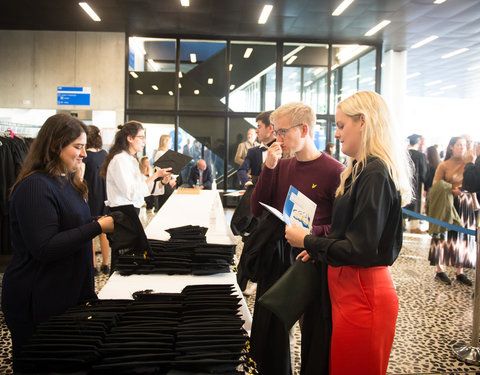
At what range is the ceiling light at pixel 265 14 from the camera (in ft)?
23.6

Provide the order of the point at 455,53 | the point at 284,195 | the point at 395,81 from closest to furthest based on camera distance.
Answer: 1. the point at 284,195
2. the point at 395,81
3. the point at 455,53

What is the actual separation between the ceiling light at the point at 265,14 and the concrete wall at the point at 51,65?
3326 mm

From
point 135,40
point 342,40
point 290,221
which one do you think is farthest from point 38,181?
point 342,40

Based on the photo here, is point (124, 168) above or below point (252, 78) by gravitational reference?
below

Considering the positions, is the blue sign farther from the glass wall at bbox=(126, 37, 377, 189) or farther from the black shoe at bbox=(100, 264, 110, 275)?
the black shoe at bbox=(100, 264, 110, 275)

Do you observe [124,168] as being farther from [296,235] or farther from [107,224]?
[296,235]

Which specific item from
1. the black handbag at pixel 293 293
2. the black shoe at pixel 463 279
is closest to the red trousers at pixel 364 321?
the black handbag at pixel 293 293

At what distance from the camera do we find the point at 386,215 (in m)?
1.37

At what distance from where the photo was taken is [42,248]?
150cm

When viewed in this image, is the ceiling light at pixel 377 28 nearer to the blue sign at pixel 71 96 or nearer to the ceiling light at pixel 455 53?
the ceiling light at pixel 455 53

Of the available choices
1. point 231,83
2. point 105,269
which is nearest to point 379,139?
point 105,269

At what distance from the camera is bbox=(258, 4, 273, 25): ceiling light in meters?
7.20

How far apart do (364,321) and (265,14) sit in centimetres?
734

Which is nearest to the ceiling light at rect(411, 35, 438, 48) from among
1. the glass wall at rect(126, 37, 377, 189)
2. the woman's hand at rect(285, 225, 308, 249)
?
the glass wall at rect(126, 37, 377, 189)
